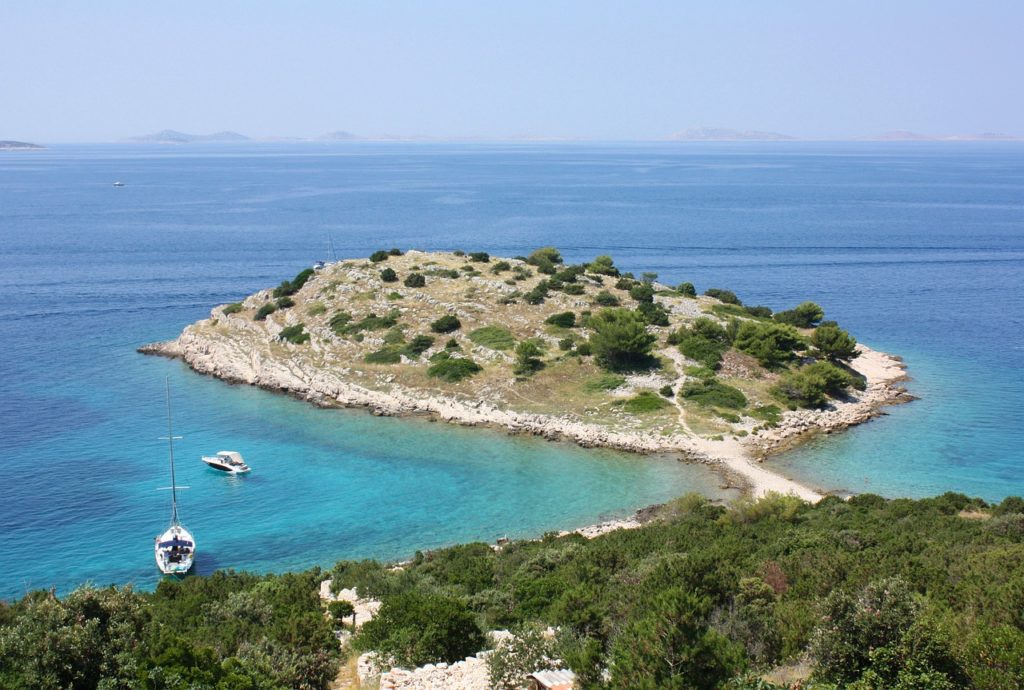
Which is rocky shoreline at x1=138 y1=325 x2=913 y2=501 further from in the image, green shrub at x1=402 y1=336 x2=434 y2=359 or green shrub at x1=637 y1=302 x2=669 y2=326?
green shrub at x1=637 y1=302 x2=669 y2=326

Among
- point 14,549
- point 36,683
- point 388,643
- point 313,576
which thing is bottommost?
point 14,549

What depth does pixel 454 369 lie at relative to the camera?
53.8m

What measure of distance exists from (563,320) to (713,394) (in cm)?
1374

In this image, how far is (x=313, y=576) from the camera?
27.0 meters

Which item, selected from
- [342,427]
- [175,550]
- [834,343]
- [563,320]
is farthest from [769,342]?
[175,550]

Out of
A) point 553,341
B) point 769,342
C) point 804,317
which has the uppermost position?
point 769,342

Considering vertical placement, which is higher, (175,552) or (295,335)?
(295,335)

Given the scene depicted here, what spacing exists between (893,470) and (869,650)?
3002 cm

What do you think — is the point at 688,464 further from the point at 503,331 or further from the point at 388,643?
the point at 388,643

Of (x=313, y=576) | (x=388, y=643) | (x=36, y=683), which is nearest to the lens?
(x=36, y=683)

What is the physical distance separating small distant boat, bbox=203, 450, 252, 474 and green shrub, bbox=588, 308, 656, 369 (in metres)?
22.9

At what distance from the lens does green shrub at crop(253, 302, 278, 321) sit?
68.5 meters

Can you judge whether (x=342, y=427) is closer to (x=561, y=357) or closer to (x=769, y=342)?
(x=561, y=357)

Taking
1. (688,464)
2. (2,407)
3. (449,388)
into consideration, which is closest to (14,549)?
(2,407)
